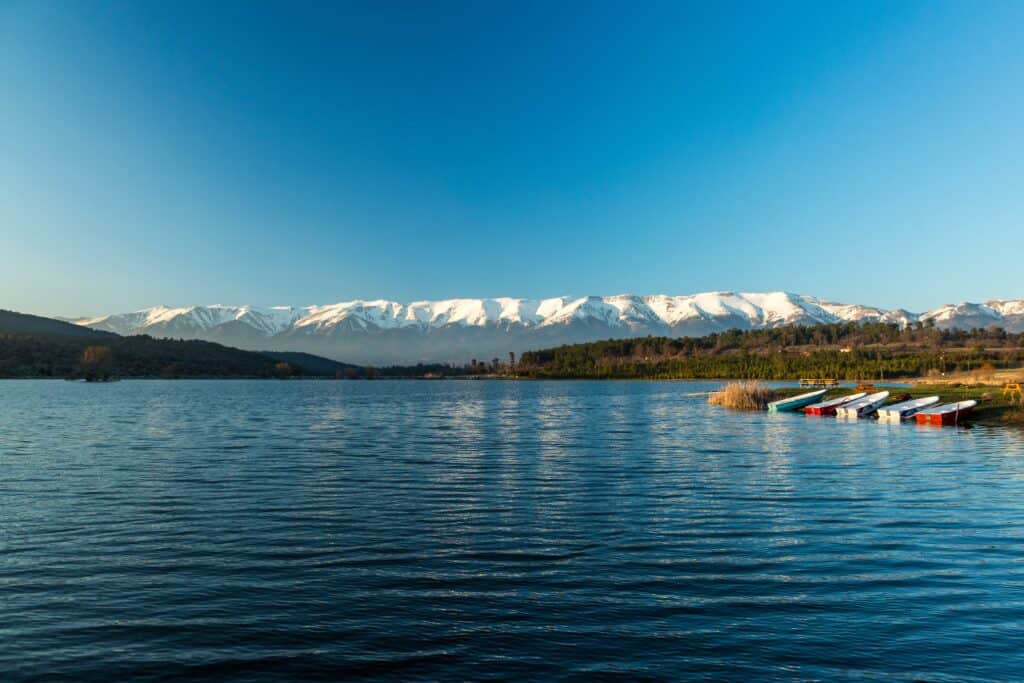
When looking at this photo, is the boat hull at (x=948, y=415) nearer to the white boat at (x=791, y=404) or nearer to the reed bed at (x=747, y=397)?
the white boat at (x=791, y=404)

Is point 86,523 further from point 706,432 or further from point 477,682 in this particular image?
point 706,432

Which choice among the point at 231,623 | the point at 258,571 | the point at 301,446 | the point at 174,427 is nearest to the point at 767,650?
the point at 231,623

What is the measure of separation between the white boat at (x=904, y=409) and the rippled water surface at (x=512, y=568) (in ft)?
114

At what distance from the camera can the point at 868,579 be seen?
1948 cm

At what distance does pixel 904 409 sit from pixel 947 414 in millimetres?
7567

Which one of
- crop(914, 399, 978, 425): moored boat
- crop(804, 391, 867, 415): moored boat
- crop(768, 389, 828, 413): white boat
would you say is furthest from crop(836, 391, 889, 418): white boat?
crop(914, 399, 978, 425): moored boat

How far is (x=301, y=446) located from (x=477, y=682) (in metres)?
44.3

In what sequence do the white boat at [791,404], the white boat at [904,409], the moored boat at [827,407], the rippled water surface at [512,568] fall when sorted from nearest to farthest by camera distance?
the rippled water surface at [512,568], the white boat at [904,409], the moored boat at [827,407], the white boat at [791,404]

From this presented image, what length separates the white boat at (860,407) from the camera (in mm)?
84125

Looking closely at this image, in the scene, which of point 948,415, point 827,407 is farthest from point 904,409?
point 827,407

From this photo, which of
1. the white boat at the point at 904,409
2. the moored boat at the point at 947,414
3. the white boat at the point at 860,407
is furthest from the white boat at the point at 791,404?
the moored boat at the point at 947,414

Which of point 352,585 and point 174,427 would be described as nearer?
point 352,585

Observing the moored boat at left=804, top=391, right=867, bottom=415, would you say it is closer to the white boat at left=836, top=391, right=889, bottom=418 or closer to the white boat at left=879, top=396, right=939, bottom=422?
the white boat at left=836, top=391, right=889, bottom=418

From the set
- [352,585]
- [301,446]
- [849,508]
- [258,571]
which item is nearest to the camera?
[352,585]
